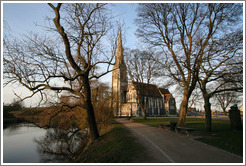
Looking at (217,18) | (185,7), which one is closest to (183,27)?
(185,7)

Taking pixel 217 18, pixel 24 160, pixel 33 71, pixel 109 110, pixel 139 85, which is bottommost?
pixel 24 160

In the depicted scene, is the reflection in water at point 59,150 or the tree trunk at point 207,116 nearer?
the reflection in water at point 59,150

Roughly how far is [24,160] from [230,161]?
11947 mm

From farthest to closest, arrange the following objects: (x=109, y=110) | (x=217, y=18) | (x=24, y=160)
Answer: (x=109, y=110)
(x=217, y=18)
(x=24, y=160)

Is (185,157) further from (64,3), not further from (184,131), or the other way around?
(64,3)

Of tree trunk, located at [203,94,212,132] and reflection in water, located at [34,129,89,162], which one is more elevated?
tree trunk, located at [203,94,212,132]

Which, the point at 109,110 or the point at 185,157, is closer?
the point at 185,157

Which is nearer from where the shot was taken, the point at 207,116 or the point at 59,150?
the point at 207,116

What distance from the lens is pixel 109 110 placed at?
60.2ft

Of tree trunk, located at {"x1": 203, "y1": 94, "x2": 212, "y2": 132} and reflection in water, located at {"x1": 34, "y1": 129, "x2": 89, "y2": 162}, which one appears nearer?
reflection in water, located at {"x1": 34, "y1": 129, "x2": 89, "y2": 162}

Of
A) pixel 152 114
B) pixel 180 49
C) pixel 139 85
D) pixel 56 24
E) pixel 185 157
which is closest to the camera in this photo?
pixel 185 157

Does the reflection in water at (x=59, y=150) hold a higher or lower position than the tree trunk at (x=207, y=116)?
lower

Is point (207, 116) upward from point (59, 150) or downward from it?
upward

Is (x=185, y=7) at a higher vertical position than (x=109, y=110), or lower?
higher
